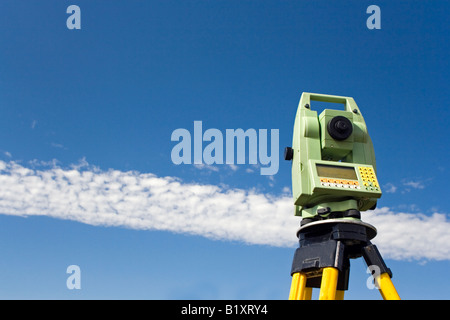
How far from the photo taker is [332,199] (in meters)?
5.32

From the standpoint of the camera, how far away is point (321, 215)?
5.26 meters

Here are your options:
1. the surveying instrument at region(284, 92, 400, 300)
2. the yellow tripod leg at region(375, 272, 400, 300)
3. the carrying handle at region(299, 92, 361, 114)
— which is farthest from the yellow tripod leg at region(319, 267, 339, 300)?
the carrying handle at region(299, 92, 361, 114)

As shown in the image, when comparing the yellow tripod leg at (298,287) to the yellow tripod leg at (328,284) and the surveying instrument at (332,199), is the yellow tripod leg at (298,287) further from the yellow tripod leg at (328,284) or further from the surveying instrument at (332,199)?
the yellow tripod leg at (328,284)

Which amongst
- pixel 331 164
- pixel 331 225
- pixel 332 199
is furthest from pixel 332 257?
pixel 331 164

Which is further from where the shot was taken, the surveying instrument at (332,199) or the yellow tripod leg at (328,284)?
the surveying instrument at (332,199)

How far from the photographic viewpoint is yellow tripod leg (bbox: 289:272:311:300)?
16.2 ft

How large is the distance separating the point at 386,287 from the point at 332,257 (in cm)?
67

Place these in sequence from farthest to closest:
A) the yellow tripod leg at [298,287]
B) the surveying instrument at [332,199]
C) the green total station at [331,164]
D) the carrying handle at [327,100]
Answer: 1. the carrying handle at [327,100]
2. the green total station at [331,164]
3. the yellow tripod leg at [298,287]
4. the surveying instrument at [332,199]

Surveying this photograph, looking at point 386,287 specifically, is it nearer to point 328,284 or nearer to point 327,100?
point 328,284

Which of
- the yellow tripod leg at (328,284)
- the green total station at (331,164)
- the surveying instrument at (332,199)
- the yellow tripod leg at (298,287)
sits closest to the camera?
the yellow tripod leg at (328,284)

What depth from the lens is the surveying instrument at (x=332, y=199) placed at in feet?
15.7

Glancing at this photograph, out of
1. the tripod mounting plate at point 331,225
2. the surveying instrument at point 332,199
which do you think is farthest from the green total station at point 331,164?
the tripod mounting plate at point 331,225
